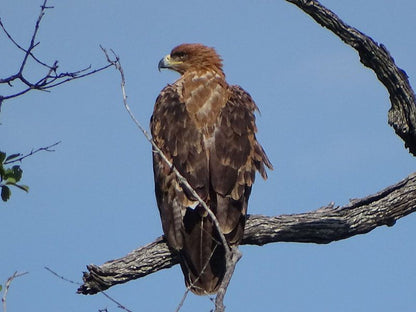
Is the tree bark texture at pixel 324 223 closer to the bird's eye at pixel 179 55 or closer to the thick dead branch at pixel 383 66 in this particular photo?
the thick dead branch at pixel 383 66

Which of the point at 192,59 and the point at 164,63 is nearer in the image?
the point at 192,59

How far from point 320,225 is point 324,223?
0.04 m

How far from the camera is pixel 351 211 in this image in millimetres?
7109

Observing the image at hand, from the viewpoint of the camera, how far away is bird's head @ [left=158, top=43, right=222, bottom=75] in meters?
8.94

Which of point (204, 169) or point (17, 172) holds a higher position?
point (204, 169)

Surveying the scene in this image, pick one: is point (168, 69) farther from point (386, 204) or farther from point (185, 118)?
point (386, 204)

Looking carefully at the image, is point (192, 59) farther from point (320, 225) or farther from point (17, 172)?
point (17, 172)

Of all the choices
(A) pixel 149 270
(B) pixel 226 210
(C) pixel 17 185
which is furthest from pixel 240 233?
(C) pixel 17 185

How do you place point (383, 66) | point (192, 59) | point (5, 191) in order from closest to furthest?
point (5, 191) → point (383, 66) → point (192, 59)

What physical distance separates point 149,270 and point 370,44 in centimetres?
252

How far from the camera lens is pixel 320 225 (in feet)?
23.1

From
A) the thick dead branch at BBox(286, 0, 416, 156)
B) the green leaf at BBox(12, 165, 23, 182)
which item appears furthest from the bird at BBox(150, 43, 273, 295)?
the green leaf at BBox(12, 165, 23, 182)

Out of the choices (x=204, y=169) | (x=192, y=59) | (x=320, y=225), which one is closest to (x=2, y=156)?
(x=204, y=169)

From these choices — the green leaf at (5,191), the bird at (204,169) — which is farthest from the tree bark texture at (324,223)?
the green leaf at (5,191)
